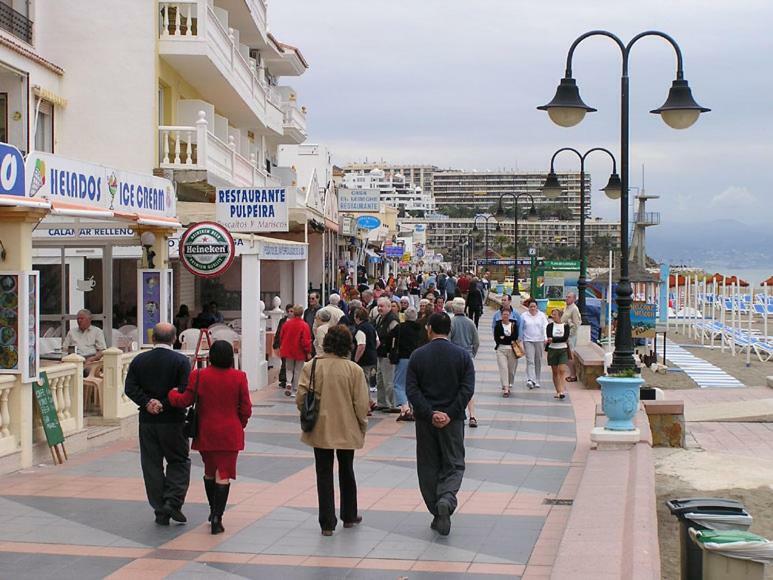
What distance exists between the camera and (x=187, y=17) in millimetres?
21172

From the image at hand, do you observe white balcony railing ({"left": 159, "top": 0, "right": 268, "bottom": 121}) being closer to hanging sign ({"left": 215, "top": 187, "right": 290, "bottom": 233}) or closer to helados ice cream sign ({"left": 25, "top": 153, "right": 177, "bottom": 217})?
hanging sign ({"left": 215, "top": 187, "right": 290, "bottom": 233})

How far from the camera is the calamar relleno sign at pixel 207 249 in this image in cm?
A: 1525

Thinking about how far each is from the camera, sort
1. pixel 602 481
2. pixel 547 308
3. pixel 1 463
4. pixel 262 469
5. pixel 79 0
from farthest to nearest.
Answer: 1. pixel 547 308
2. pixel 79 0
3. pixel 262 469
4. pixel 1 463
5. pixel 602 481

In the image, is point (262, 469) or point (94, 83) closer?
point (262, 469)

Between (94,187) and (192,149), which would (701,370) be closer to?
(192,149)

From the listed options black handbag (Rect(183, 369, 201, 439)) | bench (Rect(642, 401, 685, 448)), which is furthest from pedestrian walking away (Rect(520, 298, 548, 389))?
black handbag (Rect(183, 369, 201, 439))

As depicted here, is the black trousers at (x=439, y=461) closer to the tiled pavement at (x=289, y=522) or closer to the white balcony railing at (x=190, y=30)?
the tiled pavement at (x=289, y=522)

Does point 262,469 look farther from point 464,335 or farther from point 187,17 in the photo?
point 187,17

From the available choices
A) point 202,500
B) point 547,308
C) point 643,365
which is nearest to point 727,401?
point 643,365

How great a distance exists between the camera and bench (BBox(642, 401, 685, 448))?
45.9ft

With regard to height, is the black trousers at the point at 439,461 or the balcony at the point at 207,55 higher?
the balcony at the point at 207,55

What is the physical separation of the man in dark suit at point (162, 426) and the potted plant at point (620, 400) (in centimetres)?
483

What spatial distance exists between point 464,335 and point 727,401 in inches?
338

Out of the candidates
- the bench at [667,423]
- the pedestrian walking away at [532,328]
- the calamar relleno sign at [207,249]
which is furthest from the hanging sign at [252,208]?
the bench at [667,423]
